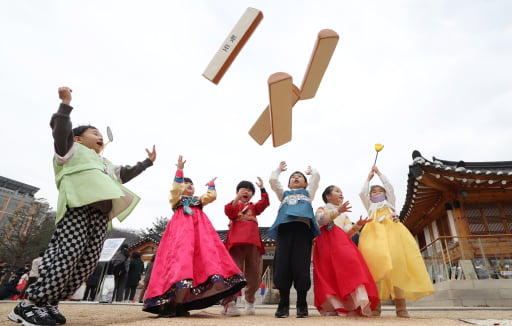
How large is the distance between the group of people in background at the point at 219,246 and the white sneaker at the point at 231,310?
13 mm

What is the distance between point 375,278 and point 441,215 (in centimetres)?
806

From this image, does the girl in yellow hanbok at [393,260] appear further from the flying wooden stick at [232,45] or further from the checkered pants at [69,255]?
the checkered pants at [69,255]

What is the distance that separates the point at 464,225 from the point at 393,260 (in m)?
6.88

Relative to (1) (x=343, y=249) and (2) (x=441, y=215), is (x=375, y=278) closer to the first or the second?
(1) (x=343, y=249)

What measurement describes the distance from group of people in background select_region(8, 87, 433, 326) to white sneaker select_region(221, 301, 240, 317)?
0.01 m

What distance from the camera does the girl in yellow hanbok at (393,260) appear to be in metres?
2.65

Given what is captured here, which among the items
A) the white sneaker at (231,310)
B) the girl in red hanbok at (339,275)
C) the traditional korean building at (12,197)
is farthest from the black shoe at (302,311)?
the traditional korean building at (12,197)

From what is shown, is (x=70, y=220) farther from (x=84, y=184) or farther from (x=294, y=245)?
(x=294, y=245)

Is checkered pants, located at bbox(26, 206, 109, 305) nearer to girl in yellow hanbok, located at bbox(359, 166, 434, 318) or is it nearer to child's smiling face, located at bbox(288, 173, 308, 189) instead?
child's smiling face, located at bbox(288, 173, 308, 189)

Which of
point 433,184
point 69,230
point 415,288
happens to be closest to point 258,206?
point 415,288

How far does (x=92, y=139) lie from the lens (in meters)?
Result: 2.40

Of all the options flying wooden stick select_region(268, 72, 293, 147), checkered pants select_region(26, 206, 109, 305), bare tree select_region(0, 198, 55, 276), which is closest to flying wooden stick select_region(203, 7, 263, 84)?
flying wooden stick select_region(268, 72, 293, 147)

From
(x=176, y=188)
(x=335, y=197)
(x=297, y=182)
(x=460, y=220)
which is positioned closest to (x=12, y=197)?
(x=176, y=188)

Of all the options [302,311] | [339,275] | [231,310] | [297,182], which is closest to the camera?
A: [302,311]
